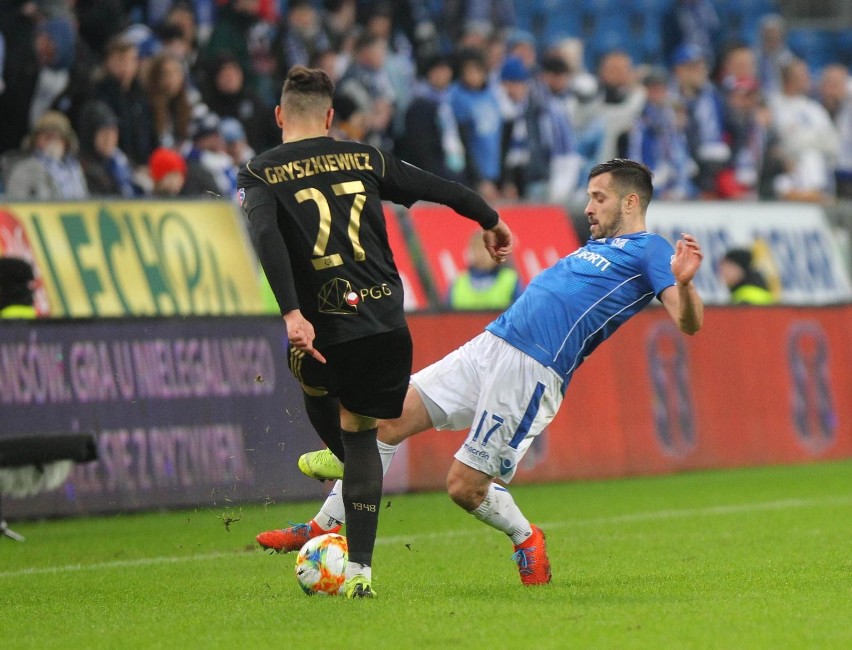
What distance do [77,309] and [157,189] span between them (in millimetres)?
1512

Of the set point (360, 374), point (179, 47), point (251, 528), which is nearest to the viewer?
point (360, 374)

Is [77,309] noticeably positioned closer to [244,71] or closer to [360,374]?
[244,71]

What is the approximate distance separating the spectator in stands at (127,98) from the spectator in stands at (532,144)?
14.4ft

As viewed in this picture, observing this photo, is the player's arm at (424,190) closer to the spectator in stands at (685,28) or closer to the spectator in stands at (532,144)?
the spectator in stands at (532,144)

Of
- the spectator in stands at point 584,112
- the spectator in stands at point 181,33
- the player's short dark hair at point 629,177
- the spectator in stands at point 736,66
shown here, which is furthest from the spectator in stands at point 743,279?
the player's short dark hair at point 629,177

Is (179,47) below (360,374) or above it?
above

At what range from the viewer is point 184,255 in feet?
47.0

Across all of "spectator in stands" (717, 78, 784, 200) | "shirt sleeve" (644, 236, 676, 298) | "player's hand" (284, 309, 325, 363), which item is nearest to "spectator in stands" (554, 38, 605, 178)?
"spectator in stands" (717, 78, 784, 200)

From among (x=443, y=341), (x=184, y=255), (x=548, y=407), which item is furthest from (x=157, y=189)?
(x=548, y=407)

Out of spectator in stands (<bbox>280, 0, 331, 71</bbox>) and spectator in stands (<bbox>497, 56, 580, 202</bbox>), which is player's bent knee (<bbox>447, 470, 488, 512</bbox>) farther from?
spectator in stands (<bbox>497, 56, 580, 202</bbox>)

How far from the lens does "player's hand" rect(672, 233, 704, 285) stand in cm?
669

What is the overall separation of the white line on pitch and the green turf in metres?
0.02

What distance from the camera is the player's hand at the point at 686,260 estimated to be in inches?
263

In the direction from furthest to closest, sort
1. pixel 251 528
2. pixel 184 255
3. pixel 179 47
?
pixel 179 47, pixel 184 255, pixel 251 528
